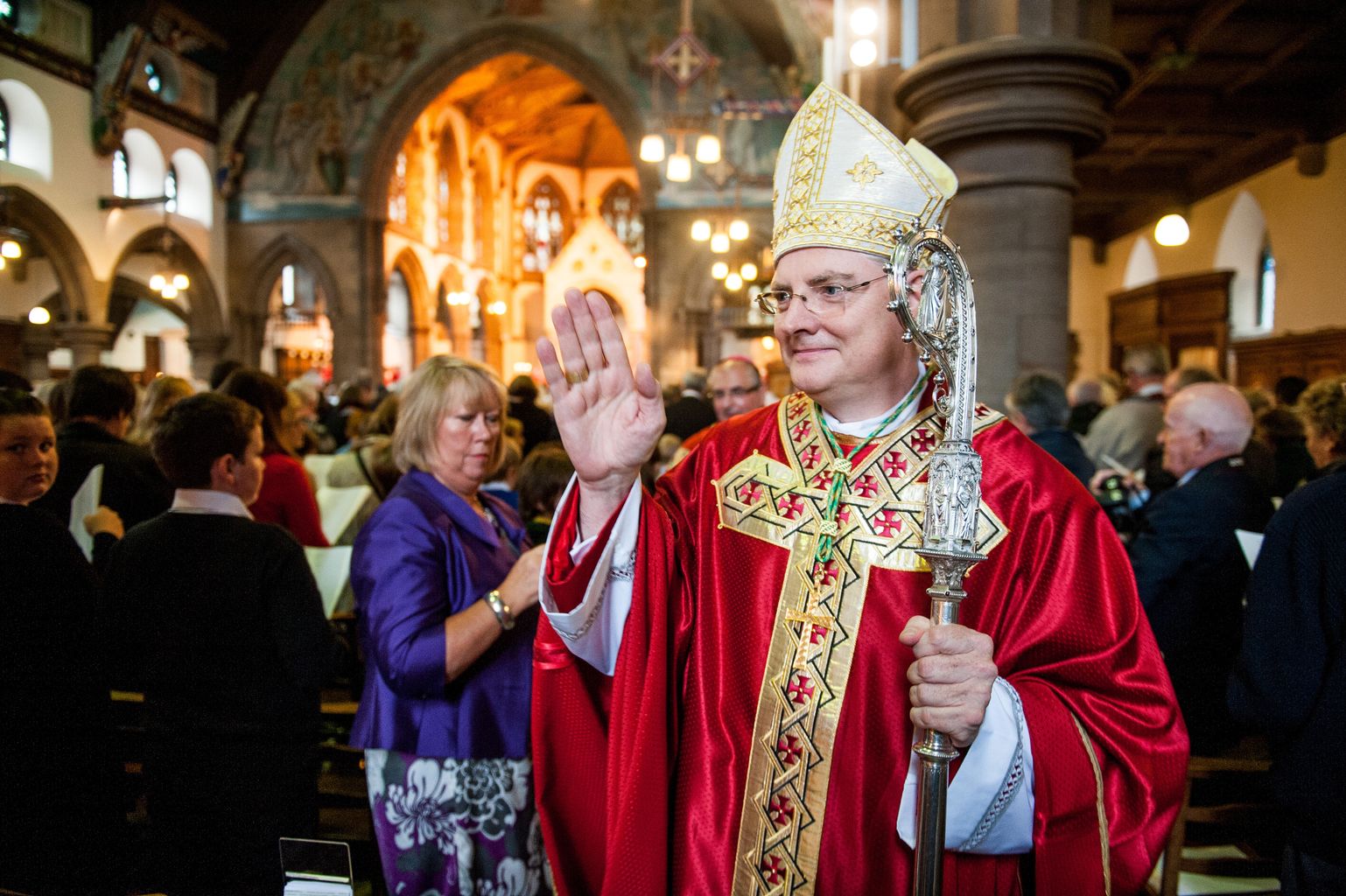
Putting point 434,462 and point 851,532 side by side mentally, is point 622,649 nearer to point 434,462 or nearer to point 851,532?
point 851,532

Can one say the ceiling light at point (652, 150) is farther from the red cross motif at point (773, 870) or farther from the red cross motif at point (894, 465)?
the red cross motif at point (773, 870)

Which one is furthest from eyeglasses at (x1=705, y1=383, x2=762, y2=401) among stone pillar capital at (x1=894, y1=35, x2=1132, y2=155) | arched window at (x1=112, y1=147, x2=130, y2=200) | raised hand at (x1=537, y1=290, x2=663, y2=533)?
arched window at (x1=112, y1=147, x2=130, y2=200)

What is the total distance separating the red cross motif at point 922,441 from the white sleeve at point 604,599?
1.68ft

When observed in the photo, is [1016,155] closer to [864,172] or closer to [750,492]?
[864,172]

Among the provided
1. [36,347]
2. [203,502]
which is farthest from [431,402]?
[36,347]

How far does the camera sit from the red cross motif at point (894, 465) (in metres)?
1.73

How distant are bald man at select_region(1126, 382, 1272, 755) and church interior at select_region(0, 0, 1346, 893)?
107cm

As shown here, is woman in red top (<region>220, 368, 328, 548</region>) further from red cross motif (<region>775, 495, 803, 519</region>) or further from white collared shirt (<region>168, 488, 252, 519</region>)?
red cross motif (<region>775, 495, 803, 519</region>)

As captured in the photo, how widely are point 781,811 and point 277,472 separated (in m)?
2.67

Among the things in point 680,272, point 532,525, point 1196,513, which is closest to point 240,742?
point 532,525

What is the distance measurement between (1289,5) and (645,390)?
880 centimetres

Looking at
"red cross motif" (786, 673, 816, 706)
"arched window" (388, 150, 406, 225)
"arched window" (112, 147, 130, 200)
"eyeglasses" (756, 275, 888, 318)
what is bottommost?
"red cross motif" (786, 673, 816, 706)

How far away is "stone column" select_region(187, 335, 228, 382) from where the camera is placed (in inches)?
795

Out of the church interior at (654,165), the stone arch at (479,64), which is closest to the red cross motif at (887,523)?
the church interior at (654,165)
